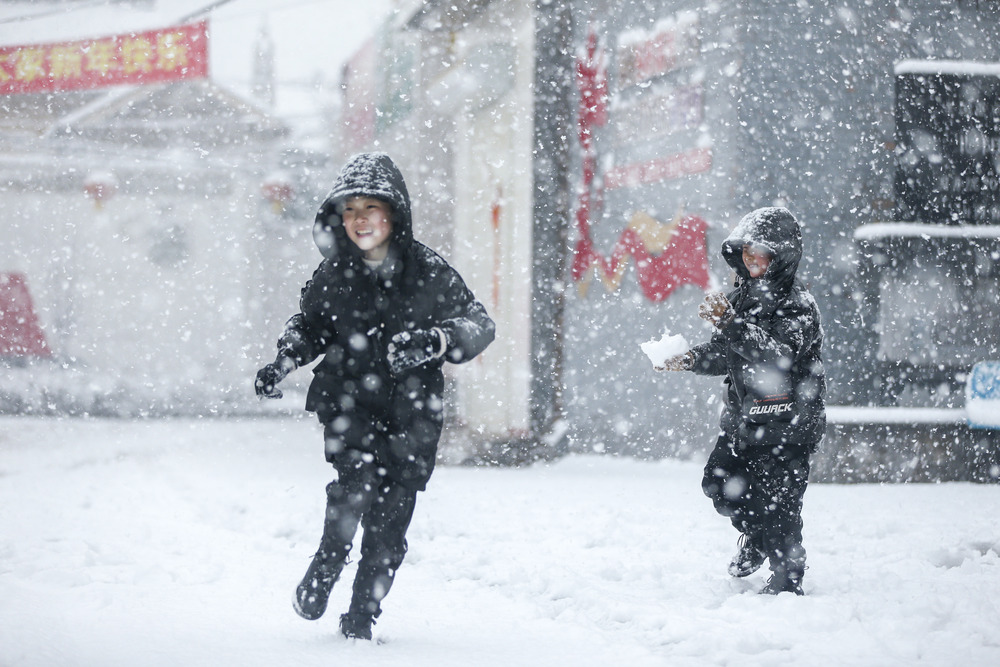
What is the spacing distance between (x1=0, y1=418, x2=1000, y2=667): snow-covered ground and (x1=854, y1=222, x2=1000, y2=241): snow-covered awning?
2.00 metres

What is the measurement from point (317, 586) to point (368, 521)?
28 cm

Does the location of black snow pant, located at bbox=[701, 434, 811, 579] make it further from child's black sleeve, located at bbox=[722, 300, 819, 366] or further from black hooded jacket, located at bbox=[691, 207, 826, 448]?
child's black sleeve, located at bbox=[722, 300, 819, 366]

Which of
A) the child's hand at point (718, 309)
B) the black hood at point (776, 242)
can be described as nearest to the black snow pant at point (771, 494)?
the child's hand at point (718, 309)

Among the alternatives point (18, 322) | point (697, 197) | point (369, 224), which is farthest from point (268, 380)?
point (18, 322)

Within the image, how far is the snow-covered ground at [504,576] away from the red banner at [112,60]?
6651 millimetres

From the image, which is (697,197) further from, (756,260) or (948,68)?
(756,260)

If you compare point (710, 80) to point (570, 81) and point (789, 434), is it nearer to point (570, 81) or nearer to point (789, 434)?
point (570, 81)

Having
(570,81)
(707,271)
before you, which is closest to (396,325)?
(707,271)

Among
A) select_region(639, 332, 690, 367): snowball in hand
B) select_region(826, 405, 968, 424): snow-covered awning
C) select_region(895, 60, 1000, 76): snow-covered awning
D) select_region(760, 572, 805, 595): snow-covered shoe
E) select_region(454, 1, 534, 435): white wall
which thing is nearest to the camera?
select_region(760, 572, 805, 595): snow-covered shoe

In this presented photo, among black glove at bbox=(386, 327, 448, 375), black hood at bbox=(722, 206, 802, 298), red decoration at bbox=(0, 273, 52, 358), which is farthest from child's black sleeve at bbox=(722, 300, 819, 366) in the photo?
red decoration at bbox=(0, 273, 52, 358)

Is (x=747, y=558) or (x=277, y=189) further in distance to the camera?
(x=277, y=189)

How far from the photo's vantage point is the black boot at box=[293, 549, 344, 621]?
3225mm

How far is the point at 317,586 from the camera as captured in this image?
3.25 metres

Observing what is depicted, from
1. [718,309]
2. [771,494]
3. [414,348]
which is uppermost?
[718,309]
